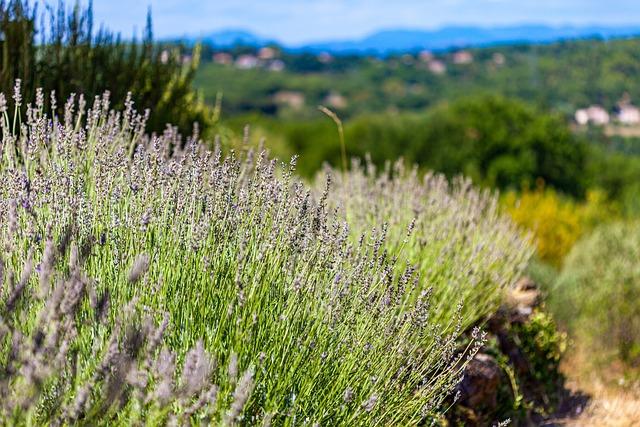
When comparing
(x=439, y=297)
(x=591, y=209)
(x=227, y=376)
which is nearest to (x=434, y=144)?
(x=591, y=209)

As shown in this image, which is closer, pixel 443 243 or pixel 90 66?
pixel 443 243

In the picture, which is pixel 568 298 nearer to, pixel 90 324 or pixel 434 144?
pixel 90 324

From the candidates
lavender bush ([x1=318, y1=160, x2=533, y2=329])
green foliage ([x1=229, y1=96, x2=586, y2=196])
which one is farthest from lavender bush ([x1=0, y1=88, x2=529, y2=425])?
green foliage ([x1=229, y1=96, x2=586, y2=196])

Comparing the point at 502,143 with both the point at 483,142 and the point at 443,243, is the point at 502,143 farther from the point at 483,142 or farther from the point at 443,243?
the point at 443,243

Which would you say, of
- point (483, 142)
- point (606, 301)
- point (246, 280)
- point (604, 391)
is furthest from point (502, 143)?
point (246, 280)

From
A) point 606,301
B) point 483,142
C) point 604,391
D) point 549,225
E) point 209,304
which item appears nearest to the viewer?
point 209,304

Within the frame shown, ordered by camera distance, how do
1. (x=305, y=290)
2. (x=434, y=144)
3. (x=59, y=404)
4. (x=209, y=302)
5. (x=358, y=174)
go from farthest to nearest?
(x=434, y=144), (x=358, y=174), (x=305, y=290), (x=209, y=302), (x=59, y=404)

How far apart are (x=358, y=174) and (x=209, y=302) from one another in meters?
2.85

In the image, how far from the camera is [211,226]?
2.65 m

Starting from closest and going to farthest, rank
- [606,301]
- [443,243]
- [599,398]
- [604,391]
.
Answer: [443,243] → [599,398] → [604,391] → [606,301]

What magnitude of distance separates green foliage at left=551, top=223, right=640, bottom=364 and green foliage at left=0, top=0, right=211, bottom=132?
363 centimetres

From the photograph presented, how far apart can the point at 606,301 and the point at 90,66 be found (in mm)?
4661

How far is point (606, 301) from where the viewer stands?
6273mm

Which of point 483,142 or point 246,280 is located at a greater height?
point 246,280
